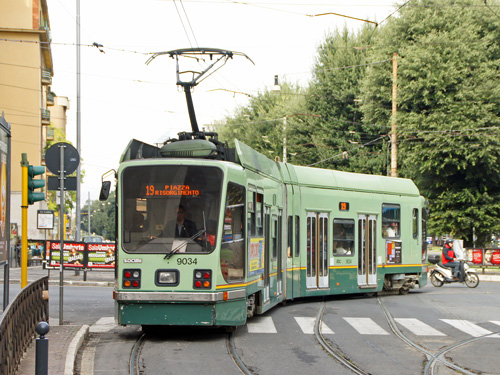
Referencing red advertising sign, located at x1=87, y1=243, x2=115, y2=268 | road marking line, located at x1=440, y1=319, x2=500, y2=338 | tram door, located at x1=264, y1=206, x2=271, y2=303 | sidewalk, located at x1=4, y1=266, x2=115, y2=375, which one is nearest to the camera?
sidewalk, located at x1=4, y1=266, x2=115, y2=375

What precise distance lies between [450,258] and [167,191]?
15757 mm

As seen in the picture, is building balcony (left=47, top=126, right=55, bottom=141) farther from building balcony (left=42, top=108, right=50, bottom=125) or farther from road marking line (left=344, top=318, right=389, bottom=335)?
road marking line (left=344, top=318, right=389, bottom=335)

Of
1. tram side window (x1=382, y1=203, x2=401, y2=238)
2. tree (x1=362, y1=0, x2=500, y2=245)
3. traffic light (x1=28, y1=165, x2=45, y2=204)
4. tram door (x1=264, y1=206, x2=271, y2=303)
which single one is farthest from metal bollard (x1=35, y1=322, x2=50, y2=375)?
tree (x1=362, y1=0, x2=500, y2=245)

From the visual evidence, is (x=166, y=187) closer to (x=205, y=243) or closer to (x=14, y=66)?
(x=205, y=243)

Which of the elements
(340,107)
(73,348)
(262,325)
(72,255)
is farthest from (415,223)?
(340,107)

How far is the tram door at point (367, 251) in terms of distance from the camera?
1864 cm

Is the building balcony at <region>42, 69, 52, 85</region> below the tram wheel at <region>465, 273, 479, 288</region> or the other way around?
the other way around

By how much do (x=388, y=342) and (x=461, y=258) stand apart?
46.7 ft

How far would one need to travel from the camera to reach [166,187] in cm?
1123

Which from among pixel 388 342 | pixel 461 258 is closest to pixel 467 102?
pixel 461 258

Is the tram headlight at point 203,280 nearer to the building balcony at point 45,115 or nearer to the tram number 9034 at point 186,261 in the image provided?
the tram number 9034 at point 186,261

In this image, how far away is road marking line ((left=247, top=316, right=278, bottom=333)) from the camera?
41.0ft

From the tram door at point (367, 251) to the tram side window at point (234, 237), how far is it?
7.37 meters

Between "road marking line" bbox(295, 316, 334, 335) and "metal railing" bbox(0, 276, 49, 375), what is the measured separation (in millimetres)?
4139
